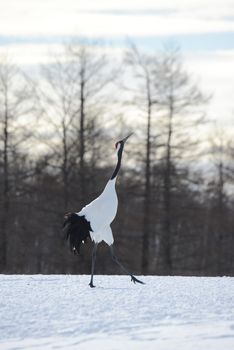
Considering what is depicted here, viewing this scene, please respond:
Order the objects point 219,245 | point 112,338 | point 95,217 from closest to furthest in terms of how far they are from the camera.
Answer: point 112,338, point 95,217, point 219,245

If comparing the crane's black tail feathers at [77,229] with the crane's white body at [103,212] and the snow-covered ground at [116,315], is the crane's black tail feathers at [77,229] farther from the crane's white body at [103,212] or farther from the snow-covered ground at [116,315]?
the snow-covered ground at [116,315]

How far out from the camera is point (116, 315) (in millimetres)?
8945

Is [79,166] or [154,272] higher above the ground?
[79,166]

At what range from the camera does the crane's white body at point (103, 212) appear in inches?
467

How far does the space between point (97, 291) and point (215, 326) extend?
3.47 metres

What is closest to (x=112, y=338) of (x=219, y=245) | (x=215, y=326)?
(x=215, y=326)

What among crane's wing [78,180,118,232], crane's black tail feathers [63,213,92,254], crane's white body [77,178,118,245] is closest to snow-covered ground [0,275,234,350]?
crane's black tail feathers [63,213,92,254]

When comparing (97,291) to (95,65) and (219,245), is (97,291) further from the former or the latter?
(219,245)

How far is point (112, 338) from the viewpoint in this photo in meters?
7.70

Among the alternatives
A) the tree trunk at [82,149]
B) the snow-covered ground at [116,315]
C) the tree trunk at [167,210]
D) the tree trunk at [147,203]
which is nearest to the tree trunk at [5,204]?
the tree trunk at [82,149]

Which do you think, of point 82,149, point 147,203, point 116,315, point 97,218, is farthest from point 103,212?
point 147,203

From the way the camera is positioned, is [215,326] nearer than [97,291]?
Yes

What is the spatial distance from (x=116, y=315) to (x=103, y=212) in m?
3.14

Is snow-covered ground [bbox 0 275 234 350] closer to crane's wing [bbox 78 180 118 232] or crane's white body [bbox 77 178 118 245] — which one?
crane's white body [bbox 77 178 118 245]
